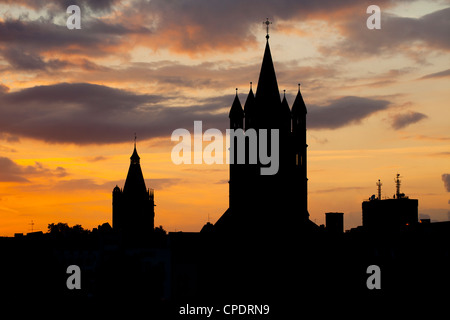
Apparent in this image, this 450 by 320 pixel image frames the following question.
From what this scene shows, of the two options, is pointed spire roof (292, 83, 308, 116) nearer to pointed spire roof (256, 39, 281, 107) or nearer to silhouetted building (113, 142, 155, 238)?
pointed spire roof (256, 39, 281, 107)

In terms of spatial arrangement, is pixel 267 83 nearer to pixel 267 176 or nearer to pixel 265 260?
pixel 267 176

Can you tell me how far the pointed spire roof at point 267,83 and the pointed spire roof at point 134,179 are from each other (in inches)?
2306

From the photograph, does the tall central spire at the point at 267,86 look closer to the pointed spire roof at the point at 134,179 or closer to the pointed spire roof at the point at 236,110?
the pointed spire roof at the point at 236,110

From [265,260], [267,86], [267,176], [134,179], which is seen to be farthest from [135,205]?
[265,260]

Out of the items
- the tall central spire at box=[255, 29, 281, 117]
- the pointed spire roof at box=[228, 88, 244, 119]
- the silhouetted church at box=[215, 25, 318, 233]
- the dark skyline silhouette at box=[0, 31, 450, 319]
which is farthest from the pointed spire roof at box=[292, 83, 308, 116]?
the pointed spire roof at box=[228, 88, 244, 119]

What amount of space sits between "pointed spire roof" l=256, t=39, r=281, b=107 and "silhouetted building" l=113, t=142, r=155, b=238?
2245 inches

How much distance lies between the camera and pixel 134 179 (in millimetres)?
162625

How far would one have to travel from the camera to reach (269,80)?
355 feet

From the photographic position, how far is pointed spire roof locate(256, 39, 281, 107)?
108m

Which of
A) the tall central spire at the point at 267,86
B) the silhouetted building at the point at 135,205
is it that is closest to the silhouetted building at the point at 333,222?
the tall central spire at the point at 267,86

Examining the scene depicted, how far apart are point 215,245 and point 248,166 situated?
41.2 feet
